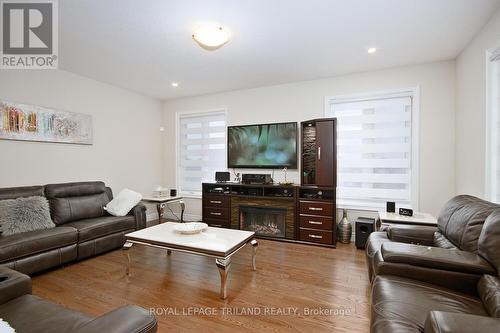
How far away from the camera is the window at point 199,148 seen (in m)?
4.93

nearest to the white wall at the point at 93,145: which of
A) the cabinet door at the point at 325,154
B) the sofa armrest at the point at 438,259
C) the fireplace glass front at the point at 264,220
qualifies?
the fireplace glass front at the point at 264,220

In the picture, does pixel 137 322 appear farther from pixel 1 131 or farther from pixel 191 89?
pixel 191 89

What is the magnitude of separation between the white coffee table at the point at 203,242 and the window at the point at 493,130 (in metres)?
2.50

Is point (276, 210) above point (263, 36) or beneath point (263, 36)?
beneath

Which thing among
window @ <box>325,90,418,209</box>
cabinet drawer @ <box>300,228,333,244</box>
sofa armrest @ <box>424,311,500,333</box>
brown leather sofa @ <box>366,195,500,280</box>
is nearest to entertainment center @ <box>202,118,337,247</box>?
cabinet drawer @ <box>300,228,333,244</box>

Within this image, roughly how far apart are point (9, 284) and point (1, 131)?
8.73 feet

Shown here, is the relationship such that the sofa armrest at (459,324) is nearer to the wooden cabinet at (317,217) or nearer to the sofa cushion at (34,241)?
the wooden cabinet at (317,217)

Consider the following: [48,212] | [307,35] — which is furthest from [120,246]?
[307,35]

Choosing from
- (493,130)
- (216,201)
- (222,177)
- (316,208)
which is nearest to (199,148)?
(222,177)

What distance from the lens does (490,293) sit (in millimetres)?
1287

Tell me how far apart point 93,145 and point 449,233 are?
4.94m

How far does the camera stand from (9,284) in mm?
1379

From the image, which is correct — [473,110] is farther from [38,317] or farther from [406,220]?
[38,317]

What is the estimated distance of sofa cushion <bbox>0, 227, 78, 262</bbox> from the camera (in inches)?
91.9
